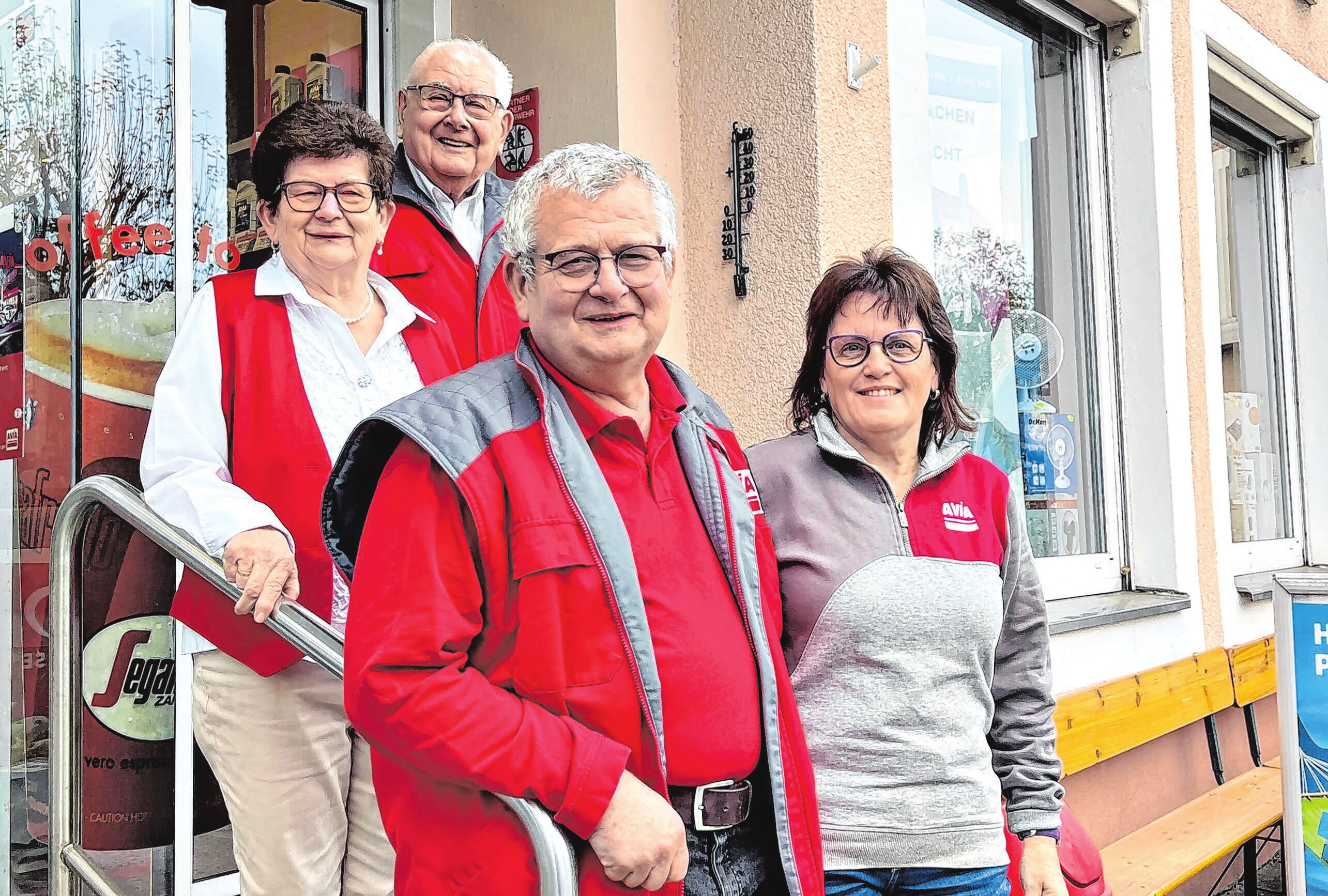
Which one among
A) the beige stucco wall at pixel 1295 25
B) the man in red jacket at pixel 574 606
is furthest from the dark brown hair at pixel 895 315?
the beige stucco wall at pixel 1295 25

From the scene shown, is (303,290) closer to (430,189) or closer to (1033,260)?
(430,189)

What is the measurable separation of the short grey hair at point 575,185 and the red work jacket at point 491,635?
148mm

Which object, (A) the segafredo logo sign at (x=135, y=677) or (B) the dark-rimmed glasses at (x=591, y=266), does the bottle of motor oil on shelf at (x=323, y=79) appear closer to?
(A) the segafredo logo sign at (x=135, y=677)

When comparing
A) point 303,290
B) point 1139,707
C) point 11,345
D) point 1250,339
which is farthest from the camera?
Result: point 1250,339

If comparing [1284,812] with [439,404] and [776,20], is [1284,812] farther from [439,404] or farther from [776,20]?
[439,404]

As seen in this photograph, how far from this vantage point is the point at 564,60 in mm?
3219

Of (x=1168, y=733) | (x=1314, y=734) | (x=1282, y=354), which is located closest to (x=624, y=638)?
(x=1314, y=734)

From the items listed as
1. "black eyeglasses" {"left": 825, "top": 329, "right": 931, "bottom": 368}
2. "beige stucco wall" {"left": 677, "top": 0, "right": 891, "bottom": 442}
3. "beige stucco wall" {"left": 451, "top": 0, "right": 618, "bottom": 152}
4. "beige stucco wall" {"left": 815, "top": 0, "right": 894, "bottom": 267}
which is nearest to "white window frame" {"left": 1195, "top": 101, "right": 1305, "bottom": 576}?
"beige stucco wall" {"left": 815, "top": 0, "right": 894, "bottom": 267}

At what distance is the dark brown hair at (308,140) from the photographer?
2.00 m

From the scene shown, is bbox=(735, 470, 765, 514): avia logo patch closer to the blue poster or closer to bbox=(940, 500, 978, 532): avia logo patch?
bbox=(940, 500, 978, 532): avia logo patch

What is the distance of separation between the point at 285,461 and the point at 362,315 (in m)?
0.31

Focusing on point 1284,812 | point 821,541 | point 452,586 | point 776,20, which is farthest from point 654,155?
point 1284,812

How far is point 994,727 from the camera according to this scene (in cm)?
200

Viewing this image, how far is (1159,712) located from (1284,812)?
1.04 m
